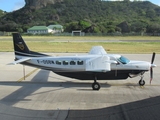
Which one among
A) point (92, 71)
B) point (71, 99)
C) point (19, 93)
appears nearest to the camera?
point (71, 99)

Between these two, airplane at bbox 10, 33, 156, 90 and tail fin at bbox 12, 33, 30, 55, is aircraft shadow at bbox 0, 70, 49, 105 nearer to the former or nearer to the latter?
airplane at bbox 10, 33, 156, 90

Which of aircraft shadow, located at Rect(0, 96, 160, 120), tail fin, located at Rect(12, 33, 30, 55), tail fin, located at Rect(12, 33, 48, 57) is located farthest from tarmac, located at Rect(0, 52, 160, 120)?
tail fin, located at Rect(12, 33, 30, 55)

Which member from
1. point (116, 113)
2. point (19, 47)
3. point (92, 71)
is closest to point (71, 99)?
point (92, 71)

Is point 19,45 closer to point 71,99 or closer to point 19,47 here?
point 19,47

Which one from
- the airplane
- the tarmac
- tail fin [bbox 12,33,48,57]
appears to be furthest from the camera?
tail fin [bbox 12,33,48,57]

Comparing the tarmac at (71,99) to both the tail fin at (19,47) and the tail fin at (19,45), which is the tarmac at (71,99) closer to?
the tail fin at (19,47)

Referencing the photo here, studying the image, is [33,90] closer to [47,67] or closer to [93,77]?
[47,67]

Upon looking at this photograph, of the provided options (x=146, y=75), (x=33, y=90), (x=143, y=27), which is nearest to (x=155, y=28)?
(x=143, y=27)

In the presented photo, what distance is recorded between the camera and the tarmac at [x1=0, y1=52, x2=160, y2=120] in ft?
24.3

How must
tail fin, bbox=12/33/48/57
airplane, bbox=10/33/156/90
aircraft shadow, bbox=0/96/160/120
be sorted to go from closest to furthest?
aircraft shadow, bbox=0/96/160/120
airplane, bbox=10/33/156/90
tail fin, bbox=12/33/48/57

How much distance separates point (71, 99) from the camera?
11.9 metres

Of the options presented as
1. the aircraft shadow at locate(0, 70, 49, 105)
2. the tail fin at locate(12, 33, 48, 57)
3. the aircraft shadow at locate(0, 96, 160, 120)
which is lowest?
the aircraft shadow at locate(0, 70, 49, 105)

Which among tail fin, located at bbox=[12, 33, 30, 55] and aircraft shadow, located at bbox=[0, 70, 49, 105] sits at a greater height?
tail fin, located at bbox=[12, 33, 30, 55]

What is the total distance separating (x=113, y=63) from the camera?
46.3 feet
